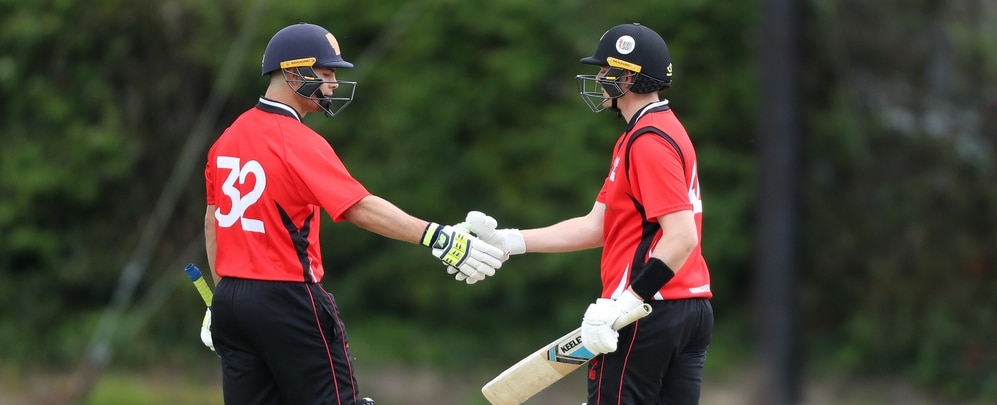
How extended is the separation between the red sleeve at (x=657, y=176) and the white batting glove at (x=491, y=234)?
2.54ft

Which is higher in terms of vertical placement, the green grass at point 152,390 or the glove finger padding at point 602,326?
the glove finger padding at point 602,326

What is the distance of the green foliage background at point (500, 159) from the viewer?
31.7 feet

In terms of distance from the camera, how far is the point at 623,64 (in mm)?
4969

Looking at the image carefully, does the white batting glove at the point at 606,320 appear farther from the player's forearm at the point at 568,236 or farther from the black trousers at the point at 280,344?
the black trousers at the point at 280,344

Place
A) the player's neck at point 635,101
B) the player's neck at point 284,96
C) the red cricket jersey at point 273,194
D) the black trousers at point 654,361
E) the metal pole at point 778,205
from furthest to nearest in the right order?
the metal pole at point 778,205 → the player's neck at point 284,96 → the player's neck at point 635,101 → the red cricket jersey at point 273,194 → the black trousers at point 654,361

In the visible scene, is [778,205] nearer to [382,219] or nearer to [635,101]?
[635,101]

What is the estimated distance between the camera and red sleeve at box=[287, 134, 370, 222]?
16.0ft

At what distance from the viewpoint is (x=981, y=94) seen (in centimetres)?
955

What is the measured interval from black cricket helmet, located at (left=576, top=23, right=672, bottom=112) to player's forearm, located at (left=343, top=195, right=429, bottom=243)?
92cm

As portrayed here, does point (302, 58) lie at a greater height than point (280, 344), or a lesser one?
greater

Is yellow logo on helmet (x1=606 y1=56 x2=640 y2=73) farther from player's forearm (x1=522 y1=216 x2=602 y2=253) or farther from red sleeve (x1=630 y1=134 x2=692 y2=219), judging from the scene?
player's forearm (x1=522 y1=216 x2=602 y2=253)

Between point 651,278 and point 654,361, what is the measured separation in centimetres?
33

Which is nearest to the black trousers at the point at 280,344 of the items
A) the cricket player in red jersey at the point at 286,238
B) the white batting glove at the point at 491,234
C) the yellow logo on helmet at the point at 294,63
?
the cricket player in red jersey at the point at 286,238

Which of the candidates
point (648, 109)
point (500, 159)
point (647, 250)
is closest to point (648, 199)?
point (647, 250)
